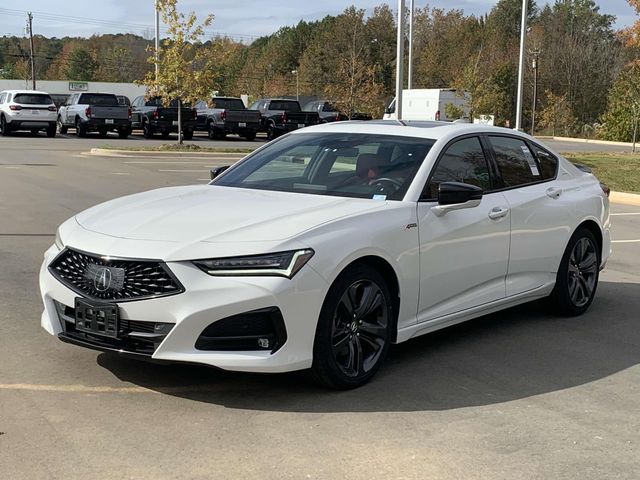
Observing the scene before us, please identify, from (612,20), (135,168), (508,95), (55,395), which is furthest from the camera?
(612,20)

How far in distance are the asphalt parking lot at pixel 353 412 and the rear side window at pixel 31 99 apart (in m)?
27.7

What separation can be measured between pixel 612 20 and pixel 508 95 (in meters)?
40.6

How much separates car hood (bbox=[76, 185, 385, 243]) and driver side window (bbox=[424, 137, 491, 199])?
0.57 metres

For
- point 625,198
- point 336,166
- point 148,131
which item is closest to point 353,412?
point 336,166

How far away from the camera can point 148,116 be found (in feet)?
110

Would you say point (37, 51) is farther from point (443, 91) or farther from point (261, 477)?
point (261, 477)

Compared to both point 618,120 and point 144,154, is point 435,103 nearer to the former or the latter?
point 618,120

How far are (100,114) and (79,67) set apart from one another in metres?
→ 90.5

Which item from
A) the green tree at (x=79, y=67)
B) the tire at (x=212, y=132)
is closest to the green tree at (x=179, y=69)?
the tire at (x=212, y=132)

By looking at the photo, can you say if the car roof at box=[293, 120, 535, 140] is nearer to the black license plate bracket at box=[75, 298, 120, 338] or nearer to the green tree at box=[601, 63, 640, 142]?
the black license plate bracket at box=[75, 298, 120, 338]

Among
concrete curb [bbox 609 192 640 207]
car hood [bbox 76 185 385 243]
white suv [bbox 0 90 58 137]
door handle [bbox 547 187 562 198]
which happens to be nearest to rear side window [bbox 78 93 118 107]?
white suv [bbox 0 90 58 137]

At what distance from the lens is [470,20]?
85938mm

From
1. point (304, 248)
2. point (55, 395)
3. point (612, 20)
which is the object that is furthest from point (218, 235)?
point (612, 20)

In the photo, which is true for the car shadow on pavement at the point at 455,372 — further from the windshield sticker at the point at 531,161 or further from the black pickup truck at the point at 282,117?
the black pickup truck at the point at 282,117
